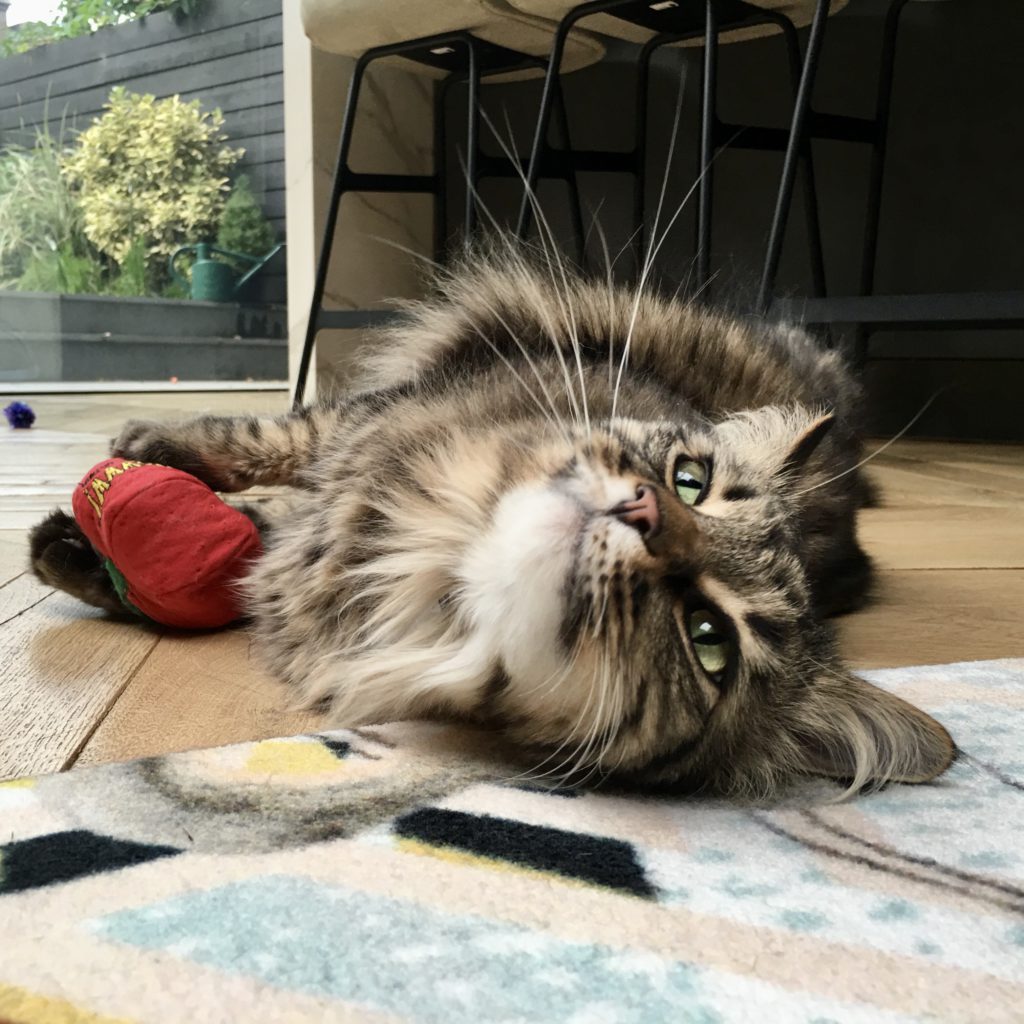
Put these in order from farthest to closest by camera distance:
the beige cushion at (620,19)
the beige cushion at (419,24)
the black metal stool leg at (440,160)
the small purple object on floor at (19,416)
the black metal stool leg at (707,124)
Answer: the black metal stool leg at (440,160) → the small purple object on floor at (19,416) → the beige cushion at (419,24) → the beige cushion at (620,19) → the black metal stool leg at (707,124)

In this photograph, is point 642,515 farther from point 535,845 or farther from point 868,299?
point 868,299

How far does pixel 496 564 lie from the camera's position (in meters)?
0.79

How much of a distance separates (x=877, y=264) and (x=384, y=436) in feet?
9.69

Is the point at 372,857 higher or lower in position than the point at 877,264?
lower

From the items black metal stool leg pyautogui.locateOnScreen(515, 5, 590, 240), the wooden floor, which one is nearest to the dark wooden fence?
black metal stool leg pyautogui.locateOnScreen(515, 5, 590, 240)

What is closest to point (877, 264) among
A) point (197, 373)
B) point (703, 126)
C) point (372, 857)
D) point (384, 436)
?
point (703, 126)

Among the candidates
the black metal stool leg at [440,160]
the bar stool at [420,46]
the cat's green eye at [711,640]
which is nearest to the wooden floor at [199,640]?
the cat's green eye at [711,640]

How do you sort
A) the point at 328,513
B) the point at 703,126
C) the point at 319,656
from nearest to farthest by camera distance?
the point at 319,656 < the point at 328,513 < the point at 703,126

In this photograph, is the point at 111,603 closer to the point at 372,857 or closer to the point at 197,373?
the point at 372,857

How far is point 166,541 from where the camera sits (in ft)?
3.51

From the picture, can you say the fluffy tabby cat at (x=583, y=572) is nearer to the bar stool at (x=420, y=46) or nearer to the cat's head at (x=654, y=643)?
the cat's head at (x=654, y=643)

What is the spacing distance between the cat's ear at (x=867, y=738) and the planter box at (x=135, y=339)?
10.6 feet

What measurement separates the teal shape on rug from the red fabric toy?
0.59 m

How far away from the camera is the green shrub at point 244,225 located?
357 cm
